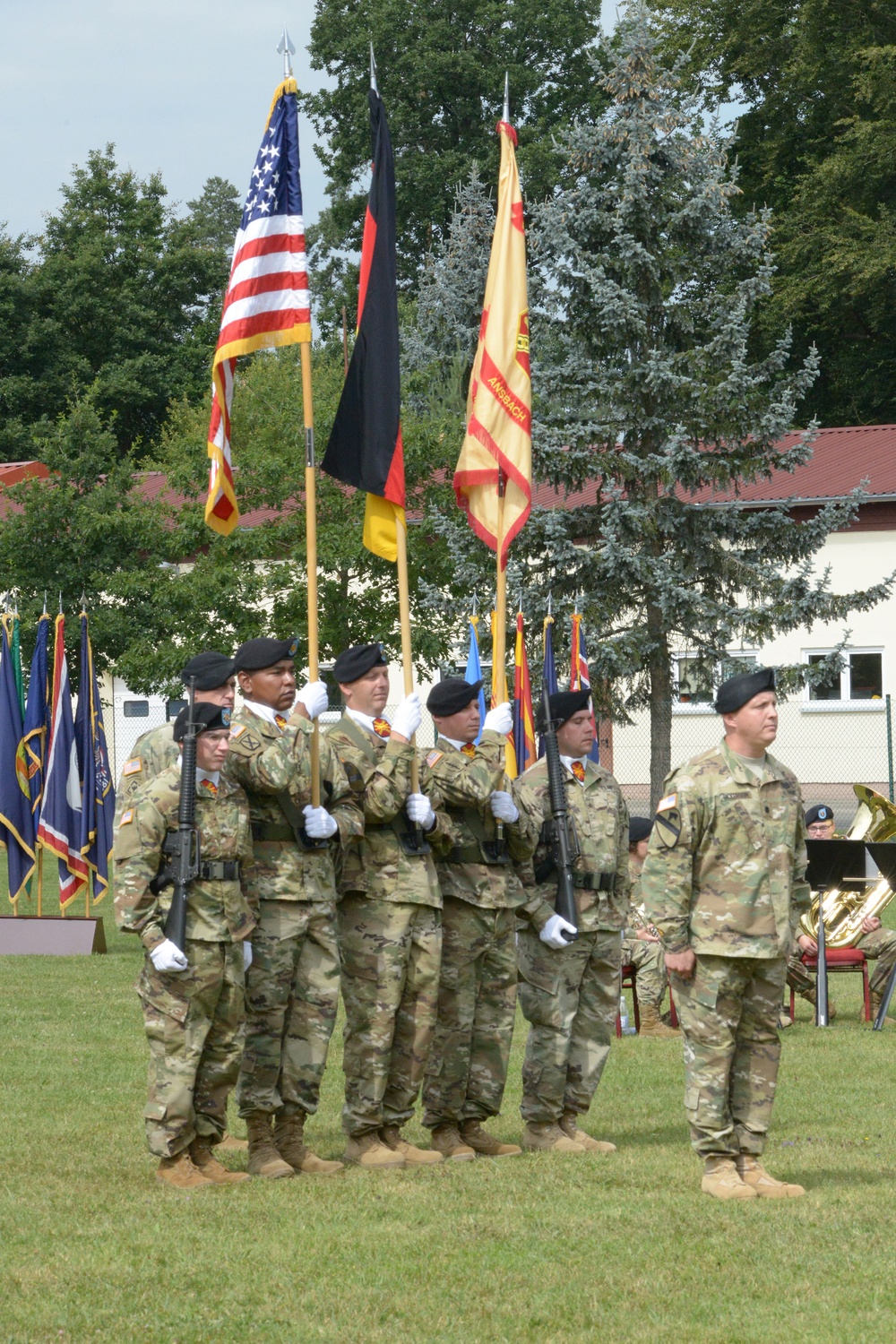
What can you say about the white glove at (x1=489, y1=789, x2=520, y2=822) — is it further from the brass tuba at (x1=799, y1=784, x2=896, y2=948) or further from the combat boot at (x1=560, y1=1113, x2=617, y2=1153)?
the brass tuba at (x1=799, y1=784, x2=896, y2=948)

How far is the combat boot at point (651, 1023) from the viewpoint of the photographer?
11.8 metres

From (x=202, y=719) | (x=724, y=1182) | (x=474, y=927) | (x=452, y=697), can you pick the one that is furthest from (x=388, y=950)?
(x=724, y=1182)

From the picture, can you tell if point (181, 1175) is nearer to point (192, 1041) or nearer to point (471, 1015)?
point (192, 1041)

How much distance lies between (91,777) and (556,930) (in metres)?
10.8

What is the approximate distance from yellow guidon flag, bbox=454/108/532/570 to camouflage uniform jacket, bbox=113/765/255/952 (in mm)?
2587

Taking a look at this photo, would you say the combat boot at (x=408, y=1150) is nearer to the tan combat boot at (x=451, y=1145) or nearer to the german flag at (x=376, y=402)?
the tan combat boot at (x=451, y=1145)

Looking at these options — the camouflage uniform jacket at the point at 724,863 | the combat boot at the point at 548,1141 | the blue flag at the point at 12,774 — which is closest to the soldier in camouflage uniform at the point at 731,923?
the camouflage uniform jacket at the point at 724,863

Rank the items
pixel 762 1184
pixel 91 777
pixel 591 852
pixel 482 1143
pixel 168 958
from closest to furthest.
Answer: pixel 168 958, pixel 762 1184, pixel 482 1143, pixel 591 852, pixel 91 777

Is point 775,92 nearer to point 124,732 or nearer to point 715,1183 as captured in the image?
point 124,732

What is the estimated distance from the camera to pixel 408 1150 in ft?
24.9

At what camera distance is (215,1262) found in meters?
5.86

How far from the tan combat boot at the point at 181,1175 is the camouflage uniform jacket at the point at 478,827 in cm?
169

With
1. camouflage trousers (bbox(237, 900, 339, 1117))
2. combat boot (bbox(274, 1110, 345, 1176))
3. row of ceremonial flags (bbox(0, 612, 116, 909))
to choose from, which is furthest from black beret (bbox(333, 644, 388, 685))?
row of ceremonial flags (bbox(0, 612, 116, 909))

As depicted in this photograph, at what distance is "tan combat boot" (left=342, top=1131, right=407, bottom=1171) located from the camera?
7414 millimetres
